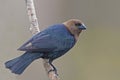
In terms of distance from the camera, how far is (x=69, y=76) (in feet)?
12.6

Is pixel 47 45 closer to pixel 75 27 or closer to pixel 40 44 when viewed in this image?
pixel 40 44

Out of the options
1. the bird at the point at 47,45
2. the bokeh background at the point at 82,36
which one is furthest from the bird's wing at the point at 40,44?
the bokeh background at the point at 82,36

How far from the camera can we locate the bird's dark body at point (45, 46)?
2861 mm

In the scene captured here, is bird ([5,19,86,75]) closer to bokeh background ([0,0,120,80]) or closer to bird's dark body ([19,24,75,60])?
bird's dark body ([19,24,75,60])

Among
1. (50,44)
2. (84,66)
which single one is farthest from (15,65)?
(84,66)

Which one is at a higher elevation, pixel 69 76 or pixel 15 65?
pixel 15 65

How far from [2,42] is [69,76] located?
0.50 meters

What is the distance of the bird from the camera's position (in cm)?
286

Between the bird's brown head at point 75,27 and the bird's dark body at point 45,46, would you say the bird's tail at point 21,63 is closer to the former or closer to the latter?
the bird's dark body at point 45,46

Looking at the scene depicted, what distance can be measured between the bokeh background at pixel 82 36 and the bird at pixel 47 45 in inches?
27.5

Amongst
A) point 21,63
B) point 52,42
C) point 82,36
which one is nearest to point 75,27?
point 52,42

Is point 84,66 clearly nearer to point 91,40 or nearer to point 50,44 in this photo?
point 91,40

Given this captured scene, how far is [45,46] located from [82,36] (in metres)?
1.14

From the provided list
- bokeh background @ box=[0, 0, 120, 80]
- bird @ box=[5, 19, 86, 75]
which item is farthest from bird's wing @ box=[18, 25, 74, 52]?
bokeh background @ box=[0, 0, 120, 80]
